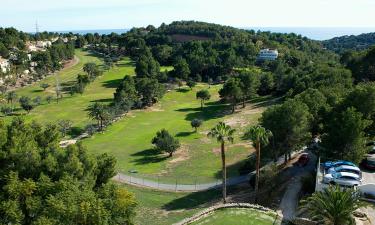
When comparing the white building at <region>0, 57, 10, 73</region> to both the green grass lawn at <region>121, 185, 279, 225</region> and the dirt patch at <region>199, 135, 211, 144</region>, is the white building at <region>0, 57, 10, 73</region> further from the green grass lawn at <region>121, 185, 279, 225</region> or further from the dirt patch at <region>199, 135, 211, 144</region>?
the green grass lawn at <region>121, 185, 279, 225</region>

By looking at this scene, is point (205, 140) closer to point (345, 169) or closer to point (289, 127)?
point (289, 127)

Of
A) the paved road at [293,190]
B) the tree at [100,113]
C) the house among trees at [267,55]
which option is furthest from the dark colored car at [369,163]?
the house among trees at [267,55]

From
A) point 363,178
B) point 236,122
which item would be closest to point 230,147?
point 236,122

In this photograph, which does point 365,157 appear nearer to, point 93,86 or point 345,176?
point 345,176

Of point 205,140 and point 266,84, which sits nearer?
point 205,140

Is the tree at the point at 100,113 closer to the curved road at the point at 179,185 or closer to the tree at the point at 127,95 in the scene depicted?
the tree at the point at 127,95

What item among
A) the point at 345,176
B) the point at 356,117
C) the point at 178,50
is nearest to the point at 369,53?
the point at 356,117
